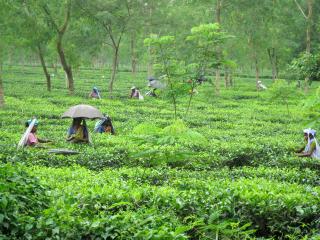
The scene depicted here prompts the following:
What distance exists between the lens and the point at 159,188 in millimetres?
7699

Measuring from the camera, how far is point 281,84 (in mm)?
23547

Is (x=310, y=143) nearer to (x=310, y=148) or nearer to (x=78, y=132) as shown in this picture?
(x=310, y=148)

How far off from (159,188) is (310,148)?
594cm

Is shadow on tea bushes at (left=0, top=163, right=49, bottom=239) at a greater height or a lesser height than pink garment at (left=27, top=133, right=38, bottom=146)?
greater

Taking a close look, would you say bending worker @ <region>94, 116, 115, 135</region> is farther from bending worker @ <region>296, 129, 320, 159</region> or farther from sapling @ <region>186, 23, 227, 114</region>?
bending worker @ <region>296, 129, 320, 159</region>

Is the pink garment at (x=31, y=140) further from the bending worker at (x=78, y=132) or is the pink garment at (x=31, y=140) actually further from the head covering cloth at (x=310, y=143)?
the head covering cloth at (x=310, y=143)

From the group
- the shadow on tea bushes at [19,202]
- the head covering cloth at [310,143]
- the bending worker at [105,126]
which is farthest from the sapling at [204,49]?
the shadow on tea bushes at [19,202]

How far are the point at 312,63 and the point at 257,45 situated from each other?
24965mm

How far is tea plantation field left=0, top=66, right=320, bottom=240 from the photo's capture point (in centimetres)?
535

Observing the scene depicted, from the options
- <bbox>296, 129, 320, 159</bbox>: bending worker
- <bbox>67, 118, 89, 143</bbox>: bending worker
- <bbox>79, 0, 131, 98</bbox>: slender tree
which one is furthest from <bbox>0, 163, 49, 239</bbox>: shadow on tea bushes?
<bbox>79, 0, 131, 98</bbox>: slender tree

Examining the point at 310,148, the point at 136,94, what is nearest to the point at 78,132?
the point at 310,148

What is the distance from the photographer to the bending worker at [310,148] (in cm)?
1212

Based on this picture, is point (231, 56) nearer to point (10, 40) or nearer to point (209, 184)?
point (10, 40)

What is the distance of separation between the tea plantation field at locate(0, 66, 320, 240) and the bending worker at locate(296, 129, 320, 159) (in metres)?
0.35
